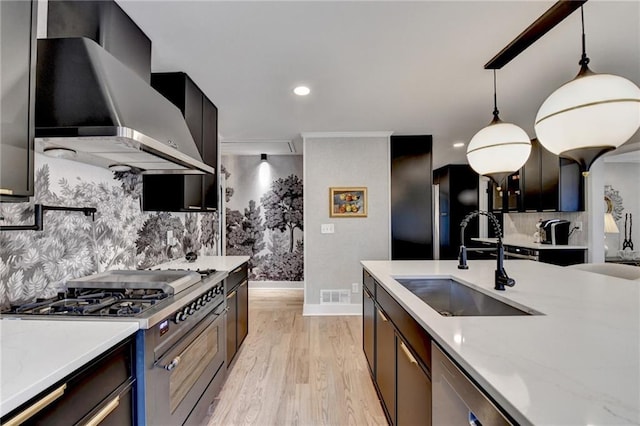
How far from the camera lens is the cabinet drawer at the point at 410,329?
1.16m

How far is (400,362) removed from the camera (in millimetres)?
1518

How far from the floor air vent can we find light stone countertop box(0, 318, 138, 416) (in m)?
3.14

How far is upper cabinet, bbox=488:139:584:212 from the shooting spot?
4.06 meters

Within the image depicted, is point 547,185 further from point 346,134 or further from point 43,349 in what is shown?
point 43,349

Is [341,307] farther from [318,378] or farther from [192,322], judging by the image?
[192,322]

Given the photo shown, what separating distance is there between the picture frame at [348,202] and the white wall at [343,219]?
0.20 feet

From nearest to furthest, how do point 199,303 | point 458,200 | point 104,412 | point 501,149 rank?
1. point 104,412
2. point 199,303
3. point 501,149
4. point 458,200

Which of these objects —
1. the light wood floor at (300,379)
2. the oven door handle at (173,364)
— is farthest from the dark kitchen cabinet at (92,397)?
the light wood floor at (300,379)

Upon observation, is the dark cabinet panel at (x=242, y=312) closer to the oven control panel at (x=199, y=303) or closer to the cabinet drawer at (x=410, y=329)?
the oven control panel at (x=199, y=303)

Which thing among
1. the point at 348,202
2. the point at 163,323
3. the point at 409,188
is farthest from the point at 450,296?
the point at 409,188

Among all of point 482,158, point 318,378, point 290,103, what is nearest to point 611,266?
point 482,158

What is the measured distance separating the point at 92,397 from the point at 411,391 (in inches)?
48.2

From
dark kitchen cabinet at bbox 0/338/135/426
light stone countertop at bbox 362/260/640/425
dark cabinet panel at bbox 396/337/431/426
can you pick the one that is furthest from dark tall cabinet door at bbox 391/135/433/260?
dark kitchen cabinet at bbox 0/338/135/426

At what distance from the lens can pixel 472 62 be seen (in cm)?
220
